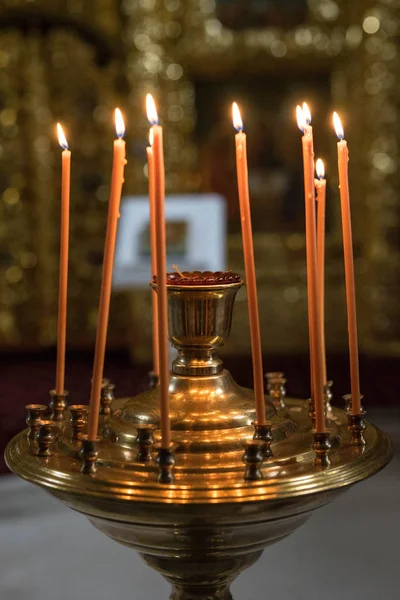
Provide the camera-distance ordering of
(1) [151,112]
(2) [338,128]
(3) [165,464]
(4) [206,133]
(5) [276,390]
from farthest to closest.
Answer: (4) [206,133], (5) [276,390], (2) [338,128], (1) [151,112], (3) [165,464]

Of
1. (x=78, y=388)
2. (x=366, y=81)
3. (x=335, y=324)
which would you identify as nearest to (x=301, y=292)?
(x=335, y=324)

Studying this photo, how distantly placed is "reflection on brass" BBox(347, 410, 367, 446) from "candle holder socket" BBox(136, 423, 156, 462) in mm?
248

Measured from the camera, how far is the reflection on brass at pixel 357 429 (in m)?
1.04

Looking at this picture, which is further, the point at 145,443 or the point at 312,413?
the point at 312,413

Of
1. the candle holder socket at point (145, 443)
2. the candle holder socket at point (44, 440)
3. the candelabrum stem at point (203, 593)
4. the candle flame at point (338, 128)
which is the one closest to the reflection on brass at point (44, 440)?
the candle holder socket at point (44, 440)

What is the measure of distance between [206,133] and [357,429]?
15.7 feet

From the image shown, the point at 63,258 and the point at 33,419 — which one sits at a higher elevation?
the point at 63,258

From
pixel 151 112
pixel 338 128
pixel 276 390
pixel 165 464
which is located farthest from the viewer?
pixel 276 390

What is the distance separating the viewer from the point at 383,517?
72.7 inches

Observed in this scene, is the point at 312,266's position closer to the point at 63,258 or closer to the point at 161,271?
the point at 161,271

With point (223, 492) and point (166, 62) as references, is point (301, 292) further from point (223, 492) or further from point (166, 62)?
point (223, 492)

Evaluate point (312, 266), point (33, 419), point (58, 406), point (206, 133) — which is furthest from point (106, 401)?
point (206, 133)

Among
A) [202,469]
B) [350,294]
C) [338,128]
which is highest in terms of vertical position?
[338,128]

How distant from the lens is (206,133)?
223 inches
